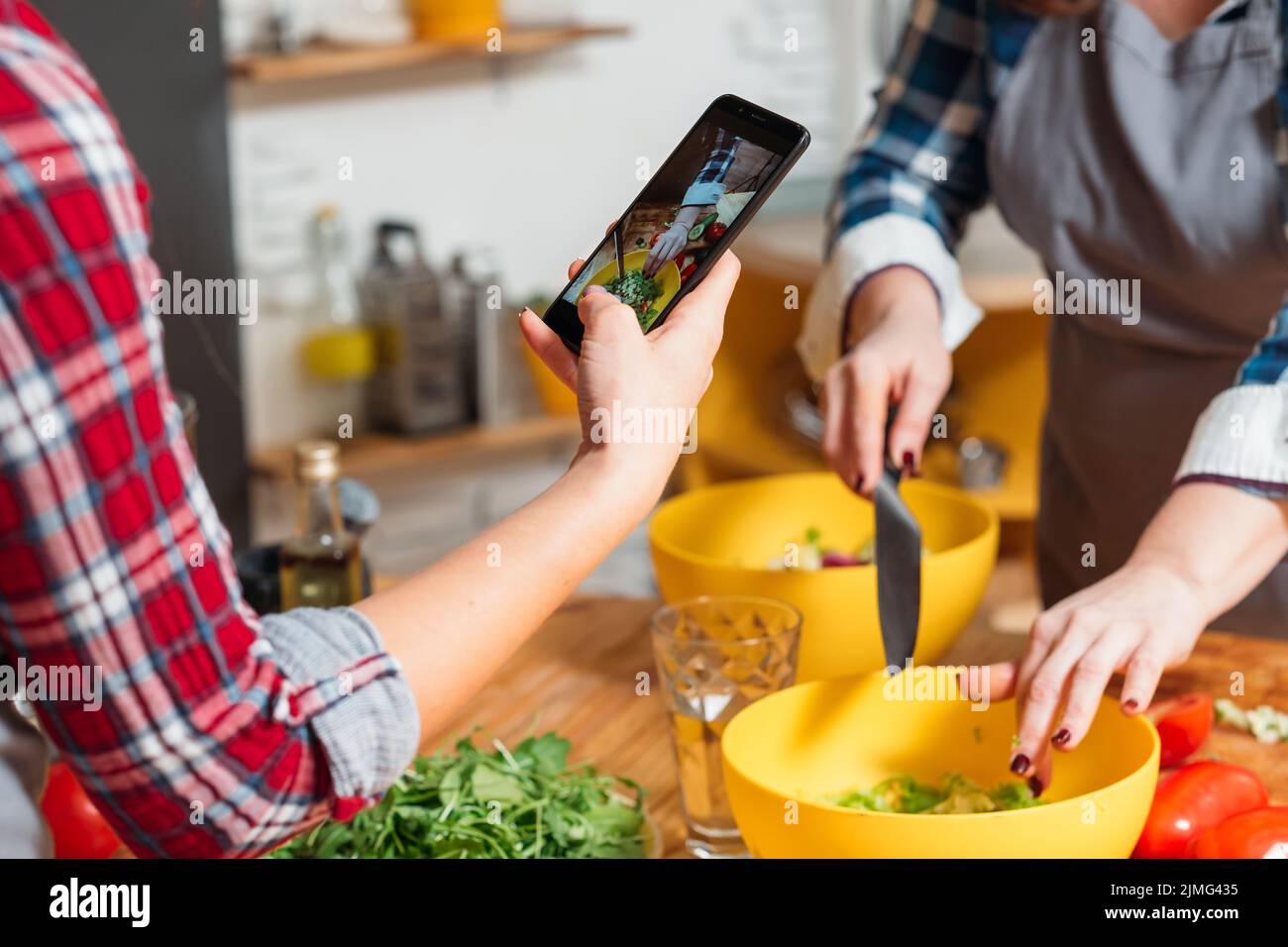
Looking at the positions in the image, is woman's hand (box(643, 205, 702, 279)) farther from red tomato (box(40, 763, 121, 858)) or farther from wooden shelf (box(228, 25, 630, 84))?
wooden shelf (box(228, 25, 630, 84))

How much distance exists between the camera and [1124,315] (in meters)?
1.32

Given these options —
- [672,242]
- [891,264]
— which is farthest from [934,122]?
[672,242]

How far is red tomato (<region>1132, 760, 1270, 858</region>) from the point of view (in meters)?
0.85

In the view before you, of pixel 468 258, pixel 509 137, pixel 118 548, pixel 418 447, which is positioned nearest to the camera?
pixel 118 548

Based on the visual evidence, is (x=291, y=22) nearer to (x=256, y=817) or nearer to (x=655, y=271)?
(x=655, y=271)

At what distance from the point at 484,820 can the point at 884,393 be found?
0.47 m

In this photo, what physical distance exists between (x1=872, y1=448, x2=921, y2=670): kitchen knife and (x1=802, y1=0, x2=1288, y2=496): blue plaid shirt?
352mm

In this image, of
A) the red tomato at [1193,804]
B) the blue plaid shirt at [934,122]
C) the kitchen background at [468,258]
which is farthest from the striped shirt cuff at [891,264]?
the kitchen background at [468,258]

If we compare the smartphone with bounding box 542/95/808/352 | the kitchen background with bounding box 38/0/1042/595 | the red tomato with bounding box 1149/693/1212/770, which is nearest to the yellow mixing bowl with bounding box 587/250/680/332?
the smartphone with bounding box 542/95/808/352

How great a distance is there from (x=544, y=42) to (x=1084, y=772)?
218 cm

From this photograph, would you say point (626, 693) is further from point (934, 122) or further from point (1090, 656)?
point (934, 122)

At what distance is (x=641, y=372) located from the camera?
696mm

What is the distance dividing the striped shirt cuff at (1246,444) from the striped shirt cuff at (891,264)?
345 millimetres
